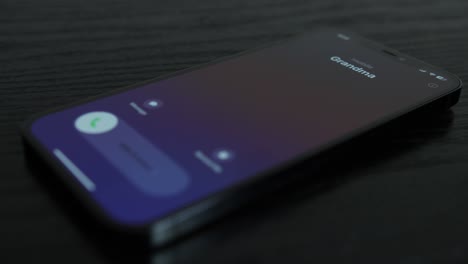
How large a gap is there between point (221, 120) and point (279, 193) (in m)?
0.08

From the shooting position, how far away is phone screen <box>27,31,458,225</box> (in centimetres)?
39

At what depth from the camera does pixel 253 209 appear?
1.29 feet

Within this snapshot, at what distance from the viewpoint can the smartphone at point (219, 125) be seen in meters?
0.38

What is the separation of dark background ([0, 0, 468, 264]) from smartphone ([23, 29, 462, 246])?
0.06ft

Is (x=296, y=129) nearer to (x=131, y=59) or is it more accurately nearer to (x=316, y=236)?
(x=316, y=236)

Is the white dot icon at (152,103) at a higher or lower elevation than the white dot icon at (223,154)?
higher

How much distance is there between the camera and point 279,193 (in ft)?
1.34

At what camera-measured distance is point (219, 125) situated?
0.45 meters

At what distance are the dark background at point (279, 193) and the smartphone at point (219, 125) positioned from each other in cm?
2

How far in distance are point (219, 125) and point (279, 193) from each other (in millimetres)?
73

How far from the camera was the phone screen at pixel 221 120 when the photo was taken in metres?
0.39

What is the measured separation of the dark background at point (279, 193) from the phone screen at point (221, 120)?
24 mm

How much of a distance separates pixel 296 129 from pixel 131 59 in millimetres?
208

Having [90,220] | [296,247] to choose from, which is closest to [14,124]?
[90,220]
